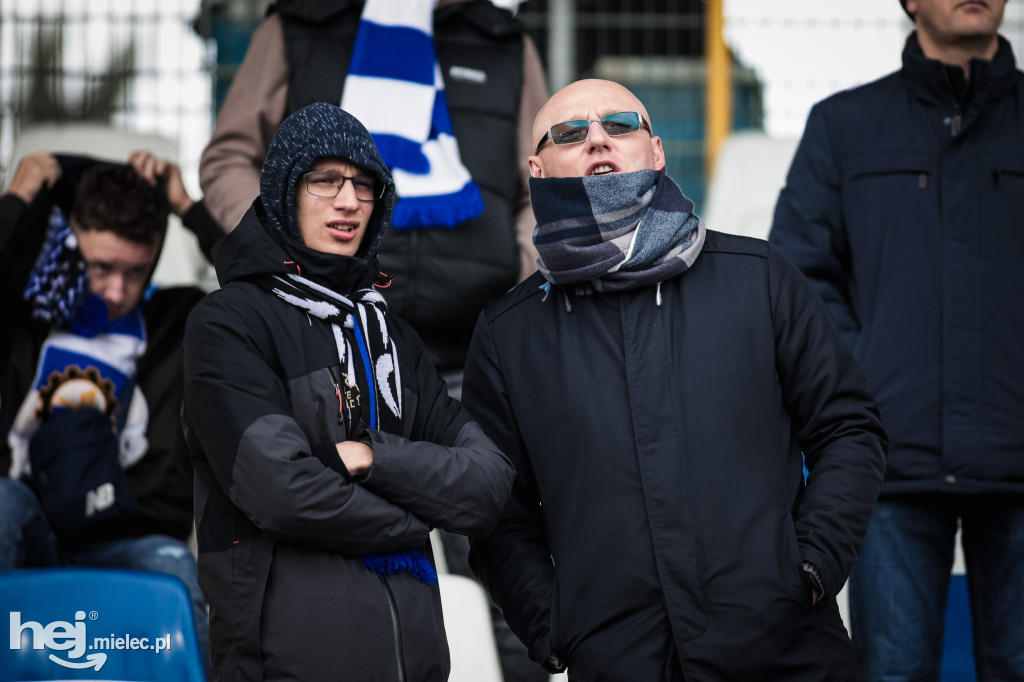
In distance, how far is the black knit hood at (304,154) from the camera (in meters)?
2.51

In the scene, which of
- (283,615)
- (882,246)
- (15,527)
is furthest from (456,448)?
(15,527)

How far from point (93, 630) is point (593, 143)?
1.31m

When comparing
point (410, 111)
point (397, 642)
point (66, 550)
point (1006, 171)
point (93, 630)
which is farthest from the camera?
point (410, 111)

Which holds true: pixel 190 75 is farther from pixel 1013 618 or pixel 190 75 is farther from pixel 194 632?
pixel 1013 618

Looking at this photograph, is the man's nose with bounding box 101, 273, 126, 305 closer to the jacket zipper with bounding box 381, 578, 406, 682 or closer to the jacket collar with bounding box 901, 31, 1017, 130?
the jacket zipper with bounding box 381, 578, 406, 682

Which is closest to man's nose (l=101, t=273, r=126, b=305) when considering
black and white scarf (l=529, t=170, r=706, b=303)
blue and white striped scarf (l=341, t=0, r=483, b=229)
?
blue and white striped scarf (l=341, t=0, r=483, b=229)

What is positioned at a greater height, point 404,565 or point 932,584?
point 404,565

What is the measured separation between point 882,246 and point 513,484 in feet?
3.58

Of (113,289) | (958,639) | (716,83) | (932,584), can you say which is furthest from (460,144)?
(716,83)

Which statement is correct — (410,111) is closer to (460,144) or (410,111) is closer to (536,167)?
(460,144)

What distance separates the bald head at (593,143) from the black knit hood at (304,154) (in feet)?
1.05

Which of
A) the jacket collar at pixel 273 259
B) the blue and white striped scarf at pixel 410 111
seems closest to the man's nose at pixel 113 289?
the blue and white striped scarf at pixel 410 111

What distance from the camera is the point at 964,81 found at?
3113 mm

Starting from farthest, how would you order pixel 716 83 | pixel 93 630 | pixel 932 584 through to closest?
pixel 716 83, pixel 932 584, pixel 93 630
